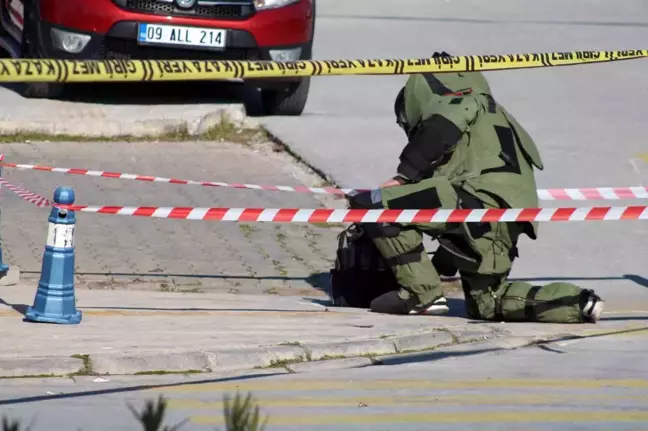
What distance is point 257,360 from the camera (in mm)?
6070

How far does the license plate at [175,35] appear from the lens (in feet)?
37.9

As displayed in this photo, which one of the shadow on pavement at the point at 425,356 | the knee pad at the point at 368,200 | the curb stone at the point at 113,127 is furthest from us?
the curb stone at the point at 113,127

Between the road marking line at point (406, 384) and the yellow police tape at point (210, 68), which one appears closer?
the yellow police tape at point (210, 68)

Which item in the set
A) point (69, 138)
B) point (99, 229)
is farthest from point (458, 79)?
point (69, 138)

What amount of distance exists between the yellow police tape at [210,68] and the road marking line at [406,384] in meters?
1.18

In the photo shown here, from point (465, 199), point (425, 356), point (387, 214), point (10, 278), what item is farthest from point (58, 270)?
point (465, 199)

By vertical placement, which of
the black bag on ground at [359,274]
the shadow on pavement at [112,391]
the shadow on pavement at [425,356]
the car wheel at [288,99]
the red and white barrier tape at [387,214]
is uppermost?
the car wheel at [288,99]

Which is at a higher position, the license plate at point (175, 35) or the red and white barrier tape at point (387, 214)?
the license plate at point (175, 35)

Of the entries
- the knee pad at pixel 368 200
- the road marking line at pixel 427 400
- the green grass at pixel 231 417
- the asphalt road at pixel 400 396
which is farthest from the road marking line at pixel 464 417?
the green grass at pixel 231 417

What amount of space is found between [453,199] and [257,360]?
1474 mm

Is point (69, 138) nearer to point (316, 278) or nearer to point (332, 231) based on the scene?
point (332, 231)

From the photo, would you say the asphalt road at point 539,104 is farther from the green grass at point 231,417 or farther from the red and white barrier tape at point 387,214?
the green grass at point 231,417

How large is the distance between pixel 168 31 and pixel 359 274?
180 inches

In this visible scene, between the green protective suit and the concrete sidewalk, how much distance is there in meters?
0.15
